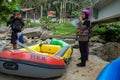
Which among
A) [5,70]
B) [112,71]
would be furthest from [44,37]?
[112,71]

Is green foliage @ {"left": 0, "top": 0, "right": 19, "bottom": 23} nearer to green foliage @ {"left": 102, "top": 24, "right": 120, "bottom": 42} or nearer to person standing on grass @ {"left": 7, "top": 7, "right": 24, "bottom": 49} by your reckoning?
person standing on grass @ {"left": 7, "top": 7, "right": 24, "bottom": 49}

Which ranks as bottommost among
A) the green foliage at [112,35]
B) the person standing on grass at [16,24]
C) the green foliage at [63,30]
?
the green foliage at [63,30]

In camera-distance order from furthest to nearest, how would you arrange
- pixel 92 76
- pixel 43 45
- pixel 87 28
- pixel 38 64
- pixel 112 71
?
1. pixel 43 45
2. pixel 87 28
3. pixel 92 76
4. pixel 38 64
5. pixel 112 71

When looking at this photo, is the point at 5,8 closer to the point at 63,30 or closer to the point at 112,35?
the point at 112,35

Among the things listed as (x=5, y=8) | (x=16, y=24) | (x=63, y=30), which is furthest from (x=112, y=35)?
(x=5, y=8)

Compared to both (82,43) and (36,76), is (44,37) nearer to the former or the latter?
(82,43)

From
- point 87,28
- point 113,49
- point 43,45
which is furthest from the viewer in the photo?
point 113,49

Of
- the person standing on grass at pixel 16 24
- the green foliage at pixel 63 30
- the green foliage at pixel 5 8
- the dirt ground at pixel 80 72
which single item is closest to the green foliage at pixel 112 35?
the green foliage at pixel 63 30

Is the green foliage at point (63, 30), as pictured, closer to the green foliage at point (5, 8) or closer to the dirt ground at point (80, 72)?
the dirt ground at point (80, 72)

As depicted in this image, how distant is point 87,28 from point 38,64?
7.24ft

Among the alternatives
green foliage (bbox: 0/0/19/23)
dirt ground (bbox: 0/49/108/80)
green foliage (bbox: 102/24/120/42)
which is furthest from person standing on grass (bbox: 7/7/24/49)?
green foliage (bbox: 102/24/120/42)

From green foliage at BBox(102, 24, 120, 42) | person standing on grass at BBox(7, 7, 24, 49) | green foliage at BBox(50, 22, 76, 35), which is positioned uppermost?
person standing on grass at BBox(7, 7, 24, 49)

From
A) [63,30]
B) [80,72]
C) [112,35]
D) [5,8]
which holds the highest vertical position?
[5,8]

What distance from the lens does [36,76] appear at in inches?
268
